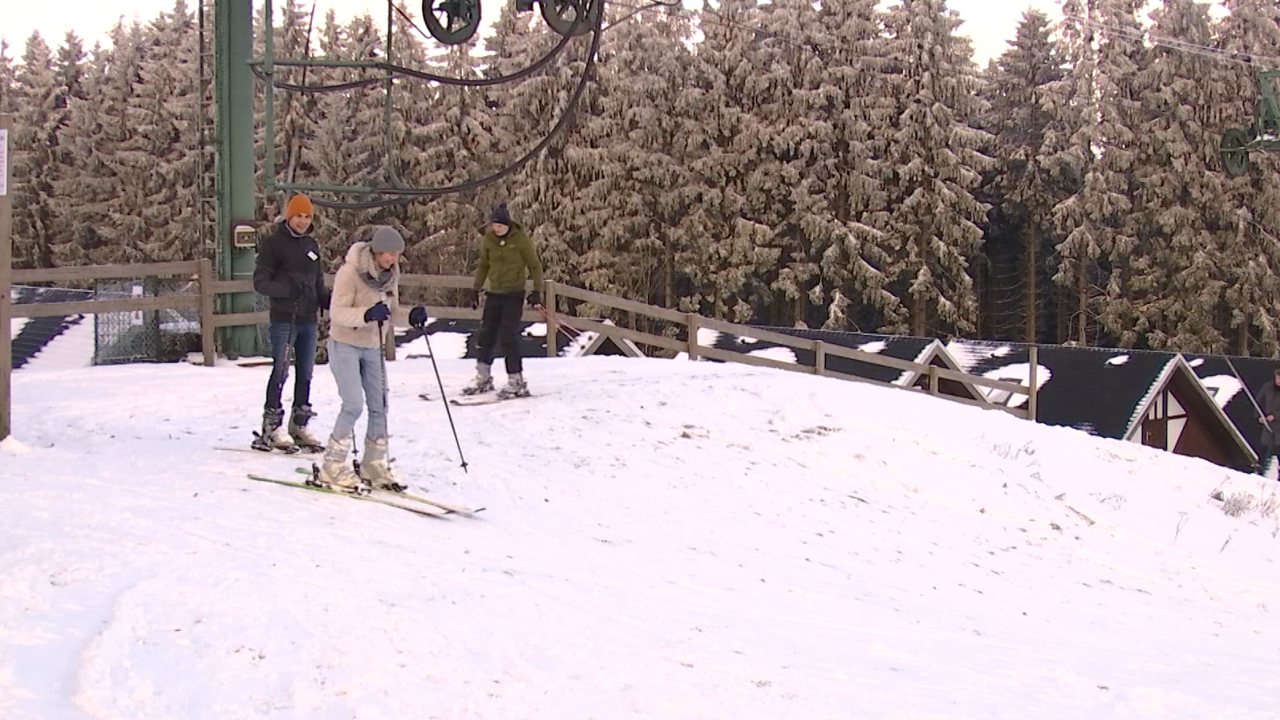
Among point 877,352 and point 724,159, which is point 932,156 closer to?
point 724,159

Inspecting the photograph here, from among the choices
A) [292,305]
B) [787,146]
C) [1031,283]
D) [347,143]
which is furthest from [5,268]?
[1031,283]

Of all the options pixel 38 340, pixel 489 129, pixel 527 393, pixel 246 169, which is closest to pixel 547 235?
pixel 489 129

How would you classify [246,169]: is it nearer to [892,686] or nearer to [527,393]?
[527,393]

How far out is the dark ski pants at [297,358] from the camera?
862 centimetres

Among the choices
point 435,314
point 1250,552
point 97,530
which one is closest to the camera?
point 97,530

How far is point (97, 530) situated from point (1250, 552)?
8.91 meters

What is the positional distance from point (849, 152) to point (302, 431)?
1263 inches

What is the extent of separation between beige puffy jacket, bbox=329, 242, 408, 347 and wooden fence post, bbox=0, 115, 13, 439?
197cm

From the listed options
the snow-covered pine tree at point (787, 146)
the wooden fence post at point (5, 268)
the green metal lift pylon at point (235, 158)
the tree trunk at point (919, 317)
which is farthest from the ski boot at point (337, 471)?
the tree trunk at point (919, 317)

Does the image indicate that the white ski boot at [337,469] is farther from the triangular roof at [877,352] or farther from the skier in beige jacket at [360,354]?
the triangular roof at [877,352]

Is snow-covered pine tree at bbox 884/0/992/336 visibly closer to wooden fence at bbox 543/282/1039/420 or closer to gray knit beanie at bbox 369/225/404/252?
wooden fence at bbox 543/282/1039/420

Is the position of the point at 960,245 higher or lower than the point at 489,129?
lower

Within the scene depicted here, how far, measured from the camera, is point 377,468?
7.67 meters

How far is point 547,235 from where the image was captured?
38938 millimetres
